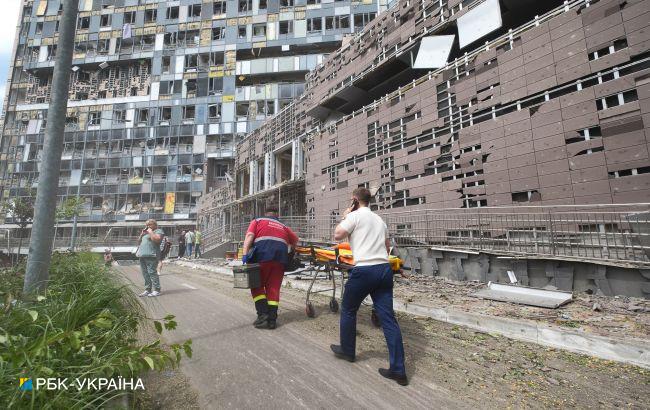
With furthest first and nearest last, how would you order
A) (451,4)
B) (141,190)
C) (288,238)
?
(141,190), (451,4), (288,238)

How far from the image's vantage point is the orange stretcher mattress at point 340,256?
13.7ft

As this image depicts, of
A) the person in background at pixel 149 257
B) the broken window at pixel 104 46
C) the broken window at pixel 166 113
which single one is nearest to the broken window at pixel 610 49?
the person in background at pixel 149 257

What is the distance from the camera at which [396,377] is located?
115 inches

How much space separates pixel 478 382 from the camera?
2967 millimetres

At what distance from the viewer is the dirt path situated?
264 cm

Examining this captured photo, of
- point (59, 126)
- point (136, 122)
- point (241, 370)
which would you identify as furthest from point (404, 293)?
point (136, 122)

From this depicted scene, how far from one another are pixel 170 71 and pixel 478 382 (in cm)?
4927

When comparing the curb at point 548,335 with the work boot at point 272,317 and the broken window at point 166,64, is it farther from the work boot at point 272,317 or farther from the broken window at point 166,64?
the broken window at point 166,64

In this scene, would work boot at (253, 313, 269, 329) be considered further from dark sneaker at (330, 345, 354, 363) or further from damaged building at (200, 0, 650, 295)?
damaged building at (200, 0, 650, 295)

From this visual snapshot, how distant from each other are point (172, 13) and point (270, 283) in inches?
2092

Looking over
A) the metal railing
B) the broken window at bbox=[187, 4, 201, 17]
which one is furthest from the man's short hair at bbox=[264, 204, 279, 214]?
the broken window at bbox=[187, 4, 201, 17]

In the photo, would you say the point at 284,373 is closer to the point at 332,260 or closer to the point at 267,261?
the point at 267,261

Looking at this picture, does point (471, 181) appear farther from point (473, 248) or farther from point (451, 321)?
point (451, 321)

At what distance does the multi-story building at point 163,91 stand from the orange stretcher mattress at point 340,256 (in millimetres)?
35766
